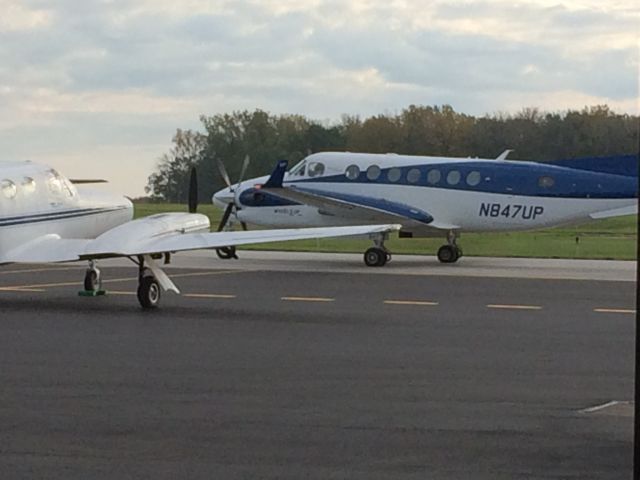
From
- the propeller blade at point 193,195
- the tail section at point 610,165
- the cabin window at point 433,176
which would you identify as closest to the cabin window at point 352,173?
the cabin window at point 433,176

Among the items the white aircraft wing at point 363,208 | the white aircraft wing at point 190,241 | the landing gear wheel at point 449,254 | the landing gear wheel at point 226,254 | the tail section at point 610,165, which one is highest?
the tail section at point 610,165

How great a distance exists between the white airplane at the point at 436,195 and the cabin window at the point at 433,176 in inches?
1.0

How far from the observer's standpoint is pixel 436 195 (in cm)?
3259

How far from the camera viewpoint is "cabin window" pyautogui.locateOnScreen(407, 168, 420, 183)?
32812 millimetres

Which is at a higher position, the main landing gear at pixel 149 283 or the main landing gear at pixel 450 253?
the main landing gear at pixel 149 283

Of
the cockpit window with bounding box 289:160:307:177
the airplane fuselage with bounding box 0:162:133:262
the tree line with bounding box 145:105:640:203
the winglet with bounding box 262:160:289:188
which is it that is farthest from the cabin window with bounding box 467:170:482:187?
the tree line with bounding box 145:105:640:203

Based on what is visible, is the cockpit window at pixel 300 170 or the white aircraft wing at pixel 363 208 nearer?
the white aircraft wing at pixel 363 208

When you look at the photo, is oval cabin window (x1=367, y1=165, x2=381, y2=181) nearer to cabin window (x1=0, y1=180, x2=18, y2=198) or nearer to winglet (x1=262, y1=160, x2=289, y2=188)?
winglet (x1=262, y1=160, x2=289, y2=188)

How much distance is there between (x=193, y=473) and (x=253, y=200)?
2512 centimetres

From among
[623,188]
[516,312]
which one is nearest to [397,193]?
[623,188]

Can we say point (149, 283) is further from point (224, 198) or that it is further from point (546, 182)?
point (224, 198)

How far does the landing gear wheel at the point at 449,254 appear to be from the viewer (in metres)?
32.8

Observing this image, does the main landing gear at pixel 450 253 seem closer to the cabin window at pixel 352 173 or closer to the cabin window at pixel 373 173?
the cabin window at pixel 373 173

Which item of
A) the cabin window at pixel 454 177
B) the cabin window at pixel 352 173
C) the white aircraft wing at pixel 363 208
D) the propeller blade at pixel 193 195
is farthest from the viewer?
the cabin window at pixel 352 173
